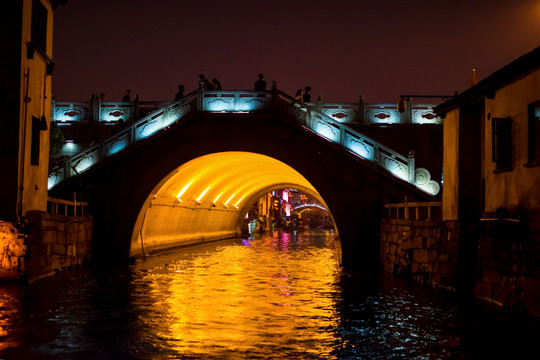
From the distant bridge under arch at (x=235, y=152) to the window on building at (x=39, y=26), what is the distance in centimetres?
658

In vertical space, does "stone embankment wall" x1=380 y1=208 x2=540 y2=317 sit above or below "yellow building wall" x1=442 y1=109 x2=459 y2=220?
below

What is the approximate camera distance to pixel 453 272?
1664 centimetres

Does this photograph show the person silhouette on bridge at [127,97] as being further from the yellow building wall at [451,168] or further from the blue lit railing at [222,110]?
the yellow building wall at [451,168]

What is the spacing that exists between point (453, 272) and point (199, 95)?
12.9 meters

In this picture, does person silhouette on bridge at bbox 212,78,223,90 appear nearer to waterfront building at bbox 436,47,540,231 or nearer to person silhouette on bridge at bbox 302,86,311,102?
person silhouette on bridge at bbox 302,86,311,102

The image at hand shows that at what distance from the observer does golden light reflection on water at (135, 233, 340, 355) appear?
10133 millimetres

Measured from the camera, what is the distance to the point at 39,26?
63.6 feet

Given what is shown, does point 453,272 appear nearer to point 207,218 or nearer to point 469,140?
point 469,140

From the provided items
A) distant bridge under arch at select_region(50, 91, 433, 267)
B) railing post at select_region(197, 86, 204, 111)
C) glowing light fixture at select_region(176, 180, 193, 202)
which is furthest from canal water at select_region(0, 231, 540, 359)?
glowing light fixture at select_region(176, 180, 193, 202)

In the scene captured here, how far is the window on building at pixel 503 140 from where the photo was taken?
47.9ft

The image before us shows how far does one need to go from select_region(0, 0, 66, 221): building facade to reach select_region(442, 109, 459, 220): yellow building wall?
11.5 m

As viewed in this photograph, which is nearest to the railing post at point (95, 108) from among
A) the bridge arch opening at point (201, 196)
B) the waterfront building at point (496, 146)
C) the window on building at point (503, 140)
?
the bridge arch opening at point (201, 196)

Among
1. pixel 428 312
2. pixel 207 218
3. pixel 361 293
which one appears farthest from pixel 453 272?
pixel 207 218

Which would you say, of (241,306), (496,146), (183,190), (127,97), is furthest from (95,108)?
(496,146)
